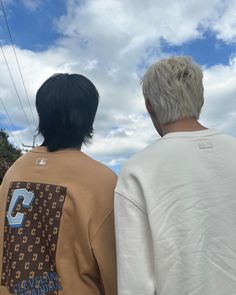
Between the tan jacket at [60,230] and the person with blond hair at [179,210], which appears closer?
the person with blond hair at [179,210]

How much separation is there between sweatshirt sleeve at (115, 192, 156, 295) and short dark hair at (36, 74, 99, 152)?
460mm

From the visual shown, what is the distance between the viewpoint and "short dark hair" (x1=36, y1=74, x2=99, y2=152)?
1.86m

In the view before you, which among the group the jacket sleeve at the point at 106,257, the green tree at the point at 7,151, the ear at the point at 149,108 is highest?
the green tree at the point at 7,151

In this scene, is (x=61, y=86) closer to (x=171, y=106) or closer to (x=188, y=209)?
(x=171, y=106)

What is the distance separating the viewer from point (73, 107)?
1864 millimetres

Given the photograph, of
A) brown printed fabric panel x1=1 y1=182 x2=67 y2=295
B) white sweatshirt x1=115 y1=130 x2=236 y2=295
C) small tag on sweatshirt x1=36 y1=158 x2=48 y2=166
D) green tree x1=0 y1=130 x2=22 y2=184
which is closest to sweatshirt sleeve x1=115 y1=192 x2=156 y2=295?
white sweatshirt x1=115 y1=130 x2=236 y2=295

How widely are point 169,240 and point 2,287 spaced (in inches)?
30.2

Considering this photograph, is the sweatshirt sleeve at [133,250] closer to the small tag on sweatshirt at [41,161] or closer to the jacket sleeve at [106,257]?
the jacket sleeve at [106,257]

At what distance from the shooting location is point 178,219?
1499 millimetres

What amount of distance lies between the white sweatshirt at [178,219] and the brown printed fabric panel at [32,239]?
32 cm

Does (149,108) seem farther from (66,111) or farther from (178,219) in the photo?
(178,219)

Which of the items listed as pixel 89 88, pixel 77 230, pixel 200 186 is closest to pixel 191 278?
pixel 200 186

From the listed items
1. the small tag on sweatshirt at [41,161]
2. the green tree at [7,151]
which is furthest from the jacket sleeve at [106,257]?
the green tree at [7,151]

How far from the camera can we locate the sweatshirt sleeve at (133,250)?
57.5 inches
